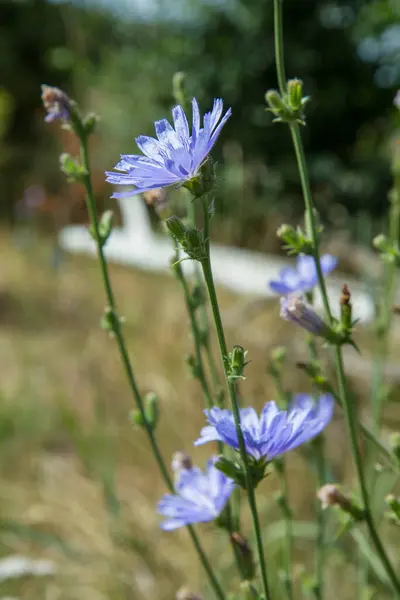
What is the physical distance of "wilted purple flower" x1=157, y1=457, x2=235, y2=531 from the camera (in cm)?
69

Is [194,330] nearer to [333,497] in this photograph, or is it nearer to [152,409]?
[152,409]

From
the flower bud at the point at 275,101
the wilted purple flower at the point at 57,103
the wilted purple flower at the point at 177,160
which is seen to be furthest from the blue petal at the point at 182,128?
the wilted purple flower at the point at 57,103

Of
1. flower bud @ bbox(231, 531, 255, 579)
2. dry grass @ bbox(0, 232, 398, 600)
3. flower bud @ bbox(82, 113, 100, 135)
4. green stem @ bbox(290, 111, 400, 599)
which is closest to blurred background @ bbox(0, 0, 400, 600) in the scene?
dry grass @ bbox(0, 232, 398, 600)

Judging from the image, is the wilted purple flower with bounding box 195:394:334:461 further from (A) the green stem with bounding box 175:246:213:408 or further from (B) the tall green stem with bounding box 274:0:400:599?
(A) the green stem with bounding box 175:246:213:408

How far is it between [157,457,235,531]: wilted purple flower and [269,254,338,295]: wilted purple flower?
23 cm

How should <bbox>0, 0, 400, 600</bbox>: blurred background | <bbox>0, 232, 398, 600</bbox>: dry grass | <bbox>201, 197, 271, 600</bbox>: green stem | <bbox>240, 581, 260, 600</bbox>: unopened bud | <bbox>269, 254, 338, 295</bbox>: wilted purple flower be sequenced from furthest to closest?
<bbox>0, 0, 400, 600</bbox>: blurred background
<bbox>0, 232, 398, 600</bbox>: dry grass
<bbox>269, 254, 338, 295</bbox>: wilted purple flower
<bbox>240, 581, 260, 600</bbox>: unopened bud
<bbox>201, 197, 271, 600</bbox>: green stem

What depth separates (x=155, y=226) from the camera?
7055mm

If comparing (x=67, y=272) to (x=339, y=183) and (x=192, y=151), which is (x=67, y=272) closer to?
(x=339, y=183)

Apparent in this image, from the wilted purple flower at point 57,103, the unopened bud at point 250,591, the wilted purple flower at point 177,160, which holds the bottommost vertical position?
the unopened bud at point 250,591

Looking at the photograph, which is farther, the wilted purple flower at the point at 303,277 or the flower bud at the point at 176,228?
the wilted purple flower at the point at 303,277

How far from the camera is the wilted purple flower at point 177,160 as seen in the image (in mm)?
482

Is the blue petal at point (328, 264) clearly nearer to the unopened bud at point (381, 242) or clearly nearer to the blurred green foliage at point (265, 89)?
the unopened bud at point (381, 242)

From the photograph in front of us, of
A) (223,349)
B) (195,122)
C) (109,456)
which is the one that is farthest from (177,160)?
(109,456)

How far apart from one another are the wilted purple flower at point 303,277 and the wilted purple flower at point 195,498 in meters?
0.23
